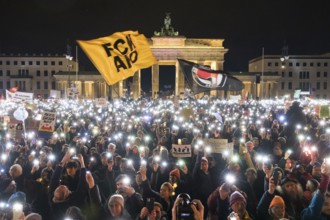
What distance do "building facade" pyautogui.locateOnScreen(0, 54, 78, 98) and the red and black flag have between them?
297 ft

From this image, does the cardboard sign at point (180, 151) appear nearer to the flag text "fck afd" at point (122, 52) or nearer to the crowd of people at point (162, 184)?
the crowd of people at point (162, 184)

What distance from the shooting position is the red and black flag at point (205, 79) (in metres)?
16.3

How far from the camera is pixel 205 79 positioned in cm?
1711

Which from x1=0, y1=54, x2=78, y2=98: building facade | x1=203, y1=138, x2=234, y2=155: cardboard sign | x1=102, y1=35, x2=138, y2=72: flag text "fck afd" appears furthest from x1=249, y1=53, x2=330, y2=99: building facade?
x1=102, y1=35, x2=138, y2=72: flag text "fck afd"

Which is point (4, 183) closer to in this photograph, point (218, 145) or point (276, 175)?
point (276, 175)

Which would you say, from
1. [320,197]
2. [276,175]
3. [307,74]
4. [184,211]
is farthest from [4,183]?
[307,74]

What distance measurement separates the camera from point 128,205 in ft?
24.8

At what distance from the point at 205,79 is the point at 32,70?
9608cm

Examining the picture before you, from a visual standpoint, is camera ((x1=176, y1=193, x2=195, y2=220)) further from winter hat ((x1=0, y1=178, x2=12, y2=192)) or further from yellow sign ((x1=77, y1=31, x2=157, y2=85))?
yellow sign ((x1=77, y1=31, x2=157, y2=85))

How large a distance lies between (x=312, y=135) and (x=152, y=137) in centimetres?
559

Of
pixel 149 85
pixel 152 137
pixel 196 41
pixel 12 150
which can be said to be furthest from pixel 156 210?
pixel 149 85

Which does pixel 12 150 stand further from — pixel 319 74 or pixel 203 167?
pixel 319 74

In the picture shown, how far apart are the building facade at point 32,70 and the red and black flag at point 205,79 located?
9067 cm

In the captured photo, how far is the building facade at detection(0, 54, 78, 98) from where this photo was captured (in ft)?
346
